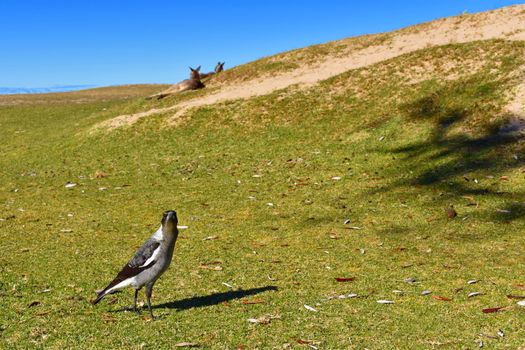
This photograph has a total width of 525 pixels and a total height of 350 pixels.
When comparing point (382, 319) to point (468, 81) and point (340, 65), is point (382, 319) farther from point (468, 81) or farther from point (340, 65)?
point (340, 65)

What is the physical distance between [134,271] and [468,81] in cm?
1719

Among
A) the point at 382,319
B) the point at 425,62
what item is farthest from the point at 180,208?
the point at 425,62

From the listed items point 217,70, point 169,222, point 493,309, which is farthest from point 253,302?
point 217,70

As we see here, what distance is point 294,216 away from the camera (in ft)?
40.8

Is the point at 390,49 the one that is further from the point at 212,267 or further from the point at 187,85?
the point at 212,267

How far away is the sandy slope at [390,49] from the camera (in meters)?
24.5

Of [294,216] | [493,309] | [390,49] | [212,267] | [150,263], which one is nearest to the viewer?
[150,263]

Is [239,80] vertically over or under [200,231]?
over

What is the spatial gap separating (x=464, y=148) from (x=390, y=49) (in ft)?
37.9

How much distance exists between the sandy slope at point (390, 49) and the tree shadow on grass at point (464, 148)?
539 centimetres

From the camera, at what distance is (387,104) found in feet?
68.0

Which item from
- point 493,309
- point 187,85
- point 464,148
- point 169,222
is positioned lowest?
point 493,309

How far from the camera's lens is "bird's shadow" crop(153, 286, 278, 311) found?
24.2 feet

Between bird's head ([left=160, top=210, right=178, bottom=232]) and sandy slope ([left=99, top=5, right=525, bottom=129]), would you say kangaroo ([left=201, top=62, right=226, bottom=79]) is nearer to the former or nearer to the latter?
sandy slope ([left=99, top=5, right=525, bottom=129])
